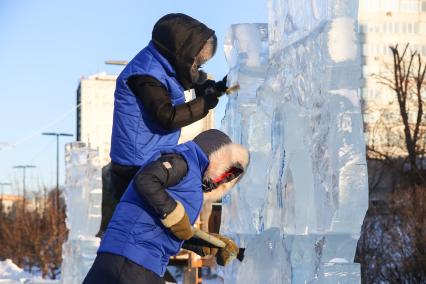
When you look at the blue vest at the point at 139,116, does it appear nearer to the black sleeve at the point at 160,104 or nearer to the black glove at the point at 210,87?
the black sleeve at the point at 160,104

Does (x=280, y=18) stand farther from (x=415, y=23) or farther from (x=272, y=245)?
(x=415, y=23)

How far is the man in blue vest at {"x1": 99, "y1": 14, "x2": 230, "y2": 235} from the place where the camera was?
3143mm

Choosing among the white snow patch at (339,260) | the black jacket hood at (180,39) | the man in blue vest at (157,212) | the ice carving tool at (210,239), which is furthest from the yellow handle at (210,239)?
the black jacket hood at (180,39)

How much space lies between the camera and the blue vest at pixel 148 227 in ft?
8.79

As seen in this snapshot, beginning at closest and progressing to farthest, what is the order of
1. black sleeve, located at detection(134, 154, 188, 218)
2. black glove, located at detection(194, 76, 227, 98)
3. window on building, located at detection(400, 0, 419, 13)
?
black sleeve, located at detection(134, 154, 188, 218)
black glove, located at detection(194, 76, 227, 98)
window on building, located at detection(400, 0, 419, 13)

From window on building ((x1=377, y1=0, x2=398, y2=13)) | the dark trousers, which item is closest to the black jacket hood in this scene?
the dark trousers

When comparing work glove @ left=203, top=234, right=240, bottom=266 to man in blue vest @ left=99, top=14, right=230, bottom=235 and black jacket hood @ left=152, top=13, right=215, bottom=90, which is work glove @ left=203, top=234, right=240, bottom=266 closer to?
man in blue vest @ left=99, top=14, right=230, bottom=235

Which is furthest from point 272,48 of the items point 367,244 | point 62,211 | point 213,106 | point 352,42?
point 62,211

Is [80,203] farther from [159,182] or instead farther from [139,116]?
[159,182]

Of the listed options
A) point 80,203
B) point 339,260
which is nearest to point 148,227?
point 339,260

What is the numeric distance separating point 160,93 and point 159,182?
22.2 inches

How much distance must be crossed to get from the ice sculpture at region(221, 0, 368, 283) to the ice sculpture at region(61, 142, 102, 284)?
3.63 metres

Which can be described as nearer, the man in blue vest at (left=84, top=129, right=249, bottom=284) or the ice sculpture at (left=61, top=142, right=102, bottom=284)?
the man in blue vest at (left=84, top=129, right=249, bottom=284)

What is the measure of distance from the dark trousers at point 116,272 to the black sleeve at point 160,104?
66 centimetres
